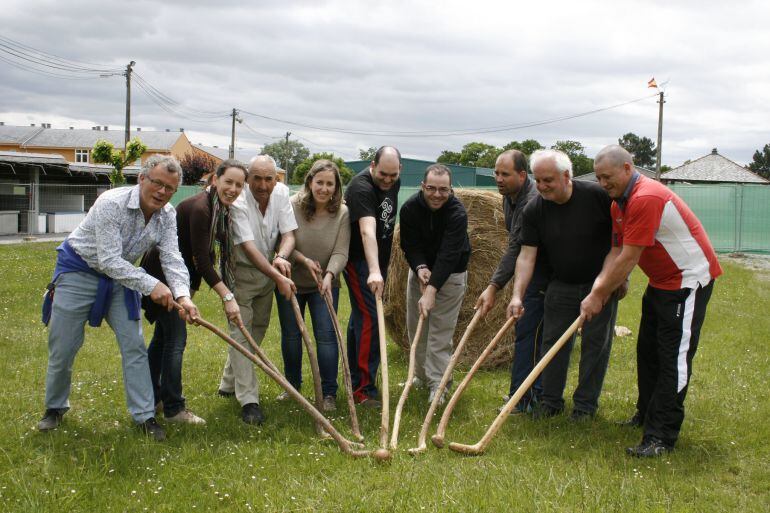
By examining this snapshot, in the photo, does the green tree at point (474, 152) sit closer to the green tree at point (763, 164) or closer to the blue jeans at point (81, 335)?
the green tree at point (763, 164)

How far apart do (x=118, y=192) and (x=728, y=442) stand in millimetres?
4609

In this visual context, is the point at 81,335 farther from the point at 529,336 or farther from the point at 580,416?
the point at 580,416

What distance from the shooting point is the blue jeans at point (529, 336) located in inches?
227

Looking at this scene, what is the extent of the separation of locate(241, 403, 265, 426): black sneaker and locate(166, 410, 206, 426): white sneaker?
31 centimetres

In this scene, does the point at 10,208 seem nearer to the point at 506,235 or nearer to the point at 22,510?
the point at 506,235

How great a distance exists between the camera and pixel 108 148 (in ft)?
108

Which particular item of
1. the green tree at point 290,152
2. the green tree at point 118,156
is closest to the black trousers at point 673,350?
the green tree at point 118,156

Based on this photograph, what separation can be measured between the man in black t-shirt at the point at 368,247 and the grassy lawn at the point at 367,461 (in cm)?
37

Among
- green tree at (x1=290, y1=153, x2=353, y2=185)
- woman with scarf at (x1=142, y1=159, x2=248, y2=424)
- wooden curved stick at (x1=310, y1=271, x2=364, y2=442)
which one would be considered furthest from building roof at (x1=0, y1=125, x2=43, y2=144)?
wooden curved stick at (x1=310, y1=271, x2=364, y2=442)

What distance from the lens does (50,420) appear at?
497 cm

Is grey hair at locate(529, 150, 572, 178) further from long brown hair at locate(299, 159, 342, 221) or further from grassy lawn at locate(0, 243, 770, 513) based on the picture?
grassy lawn at locate(0, 243, 770, 513)

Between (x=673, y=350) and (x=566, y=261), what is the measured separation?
3.29 ft

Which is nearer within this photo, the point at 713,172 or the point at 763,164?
the point at 713,172

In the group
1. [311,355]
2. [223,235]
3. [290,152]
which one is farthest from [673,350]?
[290,152]
